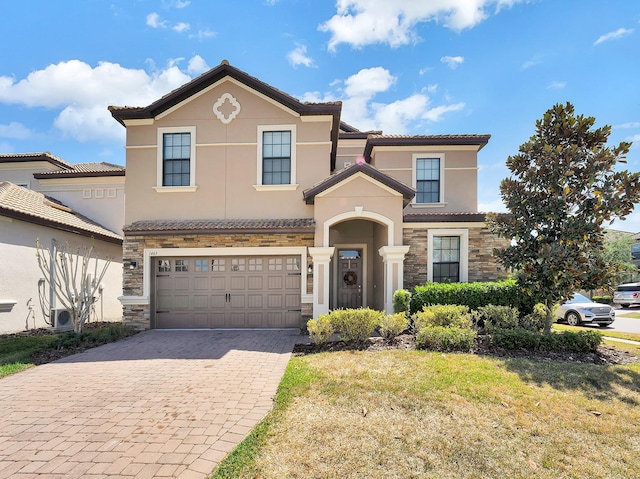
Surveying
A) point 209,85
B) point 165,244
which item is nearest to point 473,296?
point 165,244

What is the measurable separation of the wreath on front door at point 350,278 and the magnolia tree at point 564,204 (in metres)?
5.79

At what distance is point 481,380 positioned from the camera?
5707 millimetres

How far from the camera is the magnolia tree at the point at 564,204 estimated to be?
7.67 metres

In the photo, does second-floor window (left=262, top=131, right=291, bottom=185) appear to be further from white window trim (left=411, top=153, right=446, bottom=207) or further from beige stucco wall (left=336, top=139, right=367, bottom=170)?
white window trim (left=411, top=153, right=446, bottom=207)

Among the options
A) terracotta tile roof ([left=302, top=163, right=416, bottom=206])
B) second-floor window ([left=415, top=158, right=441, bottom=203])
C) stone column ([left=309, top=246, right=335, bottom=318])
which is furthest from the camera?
second-floor window ([left=415, top=158, right=441, bottom=203])

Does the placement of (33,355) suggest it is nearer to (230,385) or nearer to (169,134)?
(230,385)

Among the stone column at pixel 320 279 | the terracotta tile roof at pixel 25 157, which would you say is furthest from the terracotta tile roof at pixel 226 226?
the terracotta tile roof at pixel 25 157

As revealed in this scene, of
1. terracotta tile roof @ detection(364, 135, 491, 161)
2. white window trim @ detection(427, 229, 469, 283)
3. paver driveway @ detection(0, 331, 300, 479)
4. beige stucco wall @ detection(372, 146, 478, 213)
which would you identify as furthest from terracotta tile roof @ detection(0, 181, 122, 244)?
white window trim @ detection(427, 229, 469, 283)

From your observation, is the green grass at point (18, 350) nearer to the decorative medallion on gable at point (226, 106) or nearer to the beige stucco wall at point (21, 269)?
the beige stucco wall at point (21, 269)

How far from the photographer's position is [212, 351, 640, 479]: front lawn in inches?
140

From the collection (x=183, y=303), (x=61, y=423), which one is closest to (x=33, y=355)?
(x=183, y=303)

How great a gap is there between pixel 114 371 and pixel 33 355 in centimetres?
283

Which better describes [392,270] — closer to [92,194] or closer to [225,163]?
[225,163]

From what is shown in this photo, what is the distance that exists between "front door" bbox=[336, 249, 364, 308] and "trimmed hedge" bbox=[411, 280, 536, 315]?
134 inches
